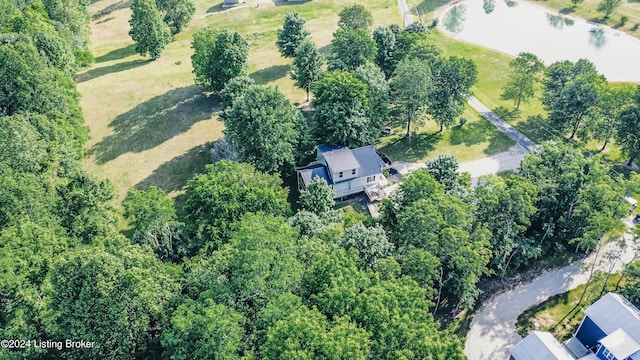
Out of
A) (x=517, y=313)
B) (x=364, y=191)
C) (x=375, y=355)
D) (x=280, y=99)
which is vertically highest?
(x=280, y=99)

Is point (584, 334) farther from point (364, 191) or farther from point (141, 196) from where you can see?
point (141, 196)

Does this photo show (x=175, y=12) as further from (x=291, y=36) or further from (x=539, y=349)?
(x=539, y=349)

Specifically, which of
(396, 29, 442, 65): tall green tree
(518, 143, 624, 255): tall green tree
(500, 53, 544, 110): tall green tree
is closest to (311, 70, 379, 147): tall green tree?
(396, 29, 442, 65): tall green tree

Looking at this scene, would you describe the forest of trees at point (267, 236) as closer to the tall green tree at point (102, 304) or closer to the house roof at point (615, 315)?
the tall green tree at point (102, 304)

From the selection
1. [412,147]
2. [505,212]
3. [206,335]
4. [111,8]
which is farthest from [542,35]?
[206,335]

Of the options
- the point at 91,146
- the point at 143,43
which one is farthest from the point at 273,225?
the point at 143,43
